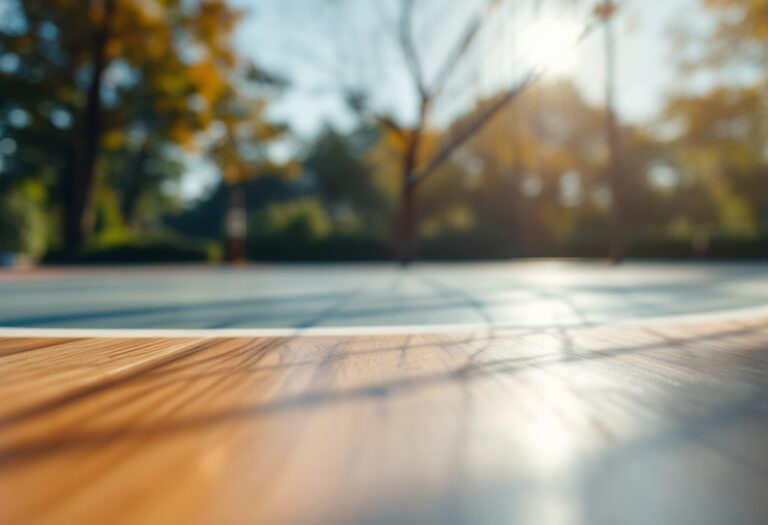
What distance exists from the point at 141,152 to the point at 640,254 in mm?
20738

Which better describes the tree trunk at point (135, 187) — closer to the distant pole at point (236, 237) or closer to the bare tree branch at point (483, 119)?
the distant pole at point (236, 237)

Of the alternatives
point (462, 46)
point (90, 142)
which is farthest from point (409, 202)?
point (90, 142)

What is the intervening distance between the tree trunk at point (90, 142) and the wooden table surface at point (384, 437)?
521 inches

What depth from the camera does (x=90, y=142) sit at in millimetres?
13172

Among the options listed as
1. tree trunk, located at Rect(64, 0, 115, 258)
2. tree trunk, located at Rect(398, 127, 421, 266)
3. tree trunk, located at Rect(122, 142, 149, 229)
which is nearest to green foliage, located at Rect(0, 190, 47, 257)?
tree trunk, located at Rect(122, 142, 149, 229)

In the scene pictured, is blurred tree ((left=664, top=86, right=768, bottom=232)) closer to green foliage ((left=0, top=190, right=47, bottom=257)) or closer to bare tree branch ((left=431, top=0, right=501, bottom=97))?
bare tree branch ((left=431, top=0, right=501, bottom=97))

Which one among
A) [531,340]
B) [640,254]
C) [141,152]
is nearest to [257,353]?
[531,340]

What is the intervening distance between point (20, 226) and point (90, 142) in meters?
17.0

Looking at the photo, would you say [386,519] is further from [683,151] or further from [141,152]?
[141,152]

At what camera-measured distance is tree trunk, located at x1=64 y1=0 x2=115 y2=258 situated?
12.7 meters

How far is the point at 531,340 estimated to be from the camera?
2322mm

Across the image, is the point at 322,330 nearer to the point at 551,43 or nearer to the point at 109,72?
the point at 551,43

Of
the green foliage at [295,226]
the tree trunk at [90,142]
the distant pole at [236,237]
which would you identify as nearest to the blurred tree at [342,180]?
the green foliage at [295,226]

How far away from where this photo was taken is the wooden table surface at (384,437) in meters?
0.89
